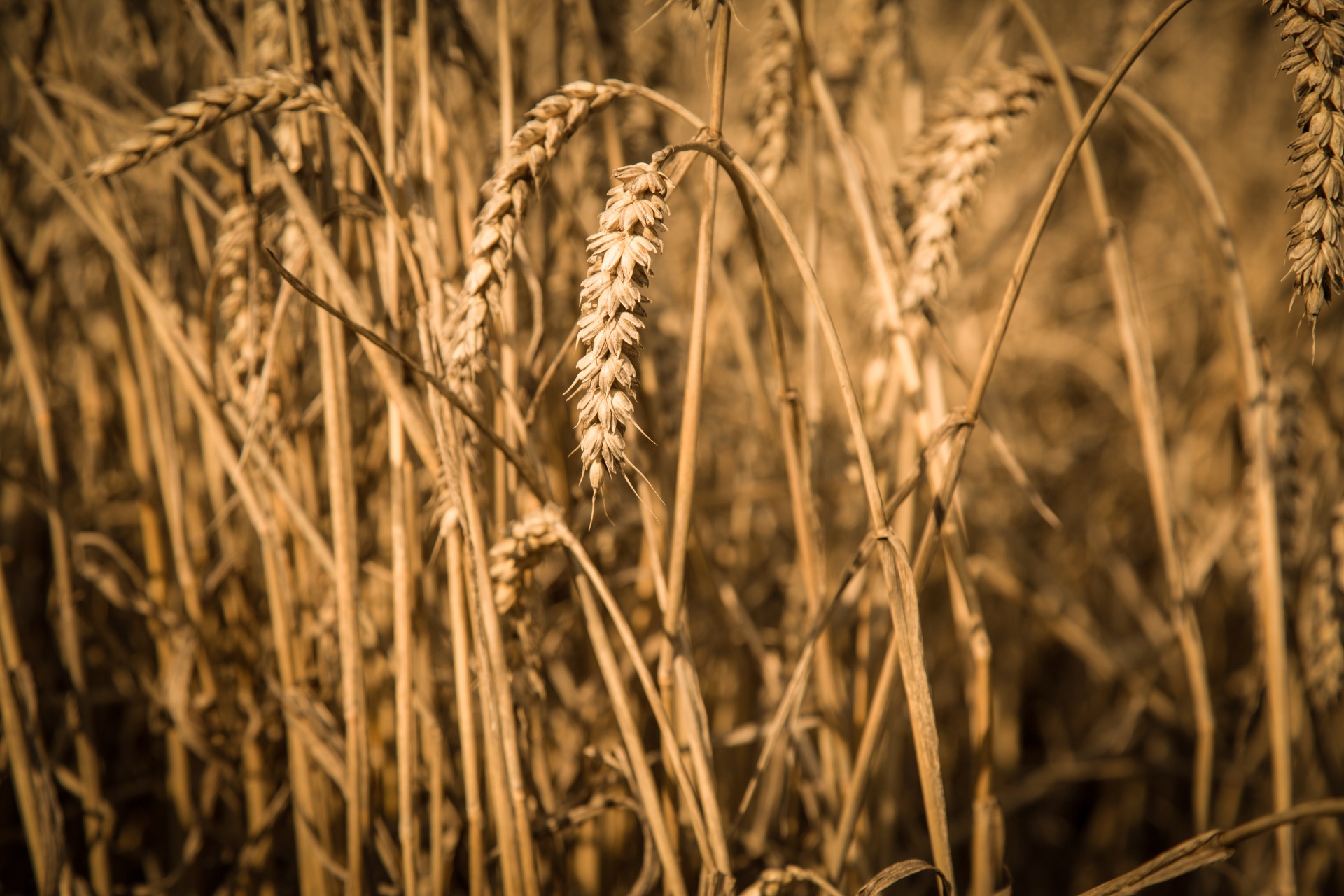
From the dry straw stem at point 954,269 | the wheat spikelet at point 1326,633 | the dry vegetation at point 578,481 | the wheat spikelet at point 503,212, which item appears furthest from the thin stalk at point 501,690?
the wheat spikelet at point 1326,633

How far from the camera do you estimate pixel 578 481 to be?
0.74 m

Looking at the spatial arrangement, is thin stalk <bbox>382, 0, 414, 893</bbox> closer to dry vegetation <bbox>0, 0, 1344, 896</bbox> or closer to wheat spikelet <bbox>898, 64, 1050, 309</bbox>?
dry vegetation <bbox>0, 0, 1344, 896</bbox>

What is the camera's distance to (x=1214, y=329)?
159cm

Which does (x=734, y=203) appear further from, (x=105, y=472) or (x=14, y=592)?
(x=14, y=592)

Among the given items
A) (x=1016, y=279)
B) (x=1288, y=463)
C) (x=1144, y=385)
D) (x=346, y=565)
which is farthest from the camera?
(x=1288, y=463)

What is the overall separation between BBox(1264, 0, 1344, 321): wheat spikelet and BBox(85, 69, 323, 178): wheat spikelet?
2.00 feet

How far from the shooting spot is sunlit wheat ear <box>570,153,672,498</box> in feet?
1.22

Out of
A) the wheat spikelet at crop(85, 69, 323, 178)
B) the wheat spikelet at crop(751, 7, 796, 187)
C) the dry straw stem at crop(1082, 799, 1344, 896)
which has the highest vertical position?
the wheat spikelet at crop(751, 7, 796, 187)

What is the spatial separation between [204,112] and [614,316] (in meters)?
0.35

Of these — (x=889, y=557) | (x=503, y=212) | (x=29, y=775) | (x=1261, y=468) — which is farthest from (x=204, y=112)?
(x=1261, y=468)

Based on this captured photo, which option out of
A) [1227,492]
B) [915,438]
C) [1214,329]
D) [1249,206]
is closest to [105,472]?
[915,438]

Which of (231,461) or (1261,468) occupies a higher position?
(231,461)

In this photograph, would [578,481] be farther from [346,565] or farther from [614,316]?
[614,316]

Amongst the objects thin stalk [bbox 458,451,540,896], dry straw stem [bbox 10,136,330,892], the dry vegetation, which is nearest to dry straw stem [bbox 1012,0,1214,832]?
the dry vegetation
